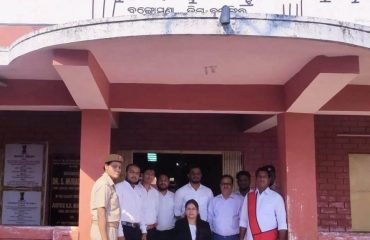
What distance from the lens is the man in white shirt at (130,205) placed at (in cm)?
598

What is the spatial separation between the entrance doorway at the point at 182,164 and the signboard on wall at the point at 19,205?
5.52 ft

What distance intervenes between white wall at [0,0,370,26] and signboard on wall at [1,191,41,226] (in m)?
3.27

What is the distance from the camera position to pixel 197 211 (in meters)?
6.09

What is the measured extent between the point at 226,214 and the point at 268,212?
1.76 feet

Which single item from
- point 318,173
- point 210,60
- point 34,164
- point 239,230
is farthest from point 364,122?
point 34,164

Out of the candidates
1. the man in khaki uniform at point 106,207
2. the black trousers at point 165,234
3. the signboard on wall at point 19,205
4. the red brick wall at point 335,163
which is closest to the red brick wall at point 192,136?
the red brick wall at point 335,163

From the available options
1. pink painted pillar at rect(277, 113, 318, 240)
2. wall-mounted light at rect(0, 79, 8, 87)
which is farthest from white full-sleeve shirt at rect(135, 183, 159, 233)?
wall-mounted light at rect(0, 79, 8, 87)

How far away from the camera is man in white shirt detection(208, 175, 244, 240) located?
6.29 metres

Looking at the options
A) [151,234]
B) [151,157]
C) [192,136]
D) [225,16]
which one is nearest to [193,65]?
[225,16]

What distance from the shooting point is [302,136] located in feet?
21.3

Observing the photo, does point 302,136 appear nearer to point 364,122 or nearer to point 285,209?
point 285,209

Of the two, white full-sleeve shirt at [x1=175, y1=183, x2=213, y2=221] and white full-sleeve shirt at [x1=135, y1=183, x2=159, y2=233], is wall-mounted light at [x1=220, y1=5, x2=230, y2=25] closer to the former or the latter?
white full-sleeve shirt at [x1=135, y1=183, x2=159, y2=233]

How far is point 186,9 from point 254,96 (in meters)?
1.29

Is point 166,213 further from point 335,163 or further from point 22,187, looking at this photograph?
point 335,163
